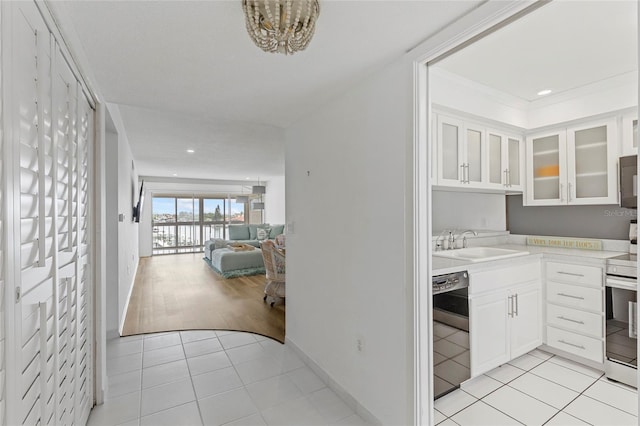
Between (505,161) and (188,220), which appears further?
(188,220)

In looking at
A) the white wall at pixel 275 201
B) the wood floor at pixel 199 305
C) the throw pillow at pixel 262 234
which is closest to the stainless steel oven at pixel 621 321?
the wood floor at pixel 199 305

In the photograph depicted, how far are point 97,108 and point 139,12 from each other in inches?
44.1

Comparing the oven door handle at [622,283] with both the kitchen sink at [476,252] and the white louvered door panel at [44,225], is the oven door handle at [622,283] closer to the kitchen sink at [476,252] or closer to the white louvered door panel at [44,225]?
the kitchen sink at [476,252]

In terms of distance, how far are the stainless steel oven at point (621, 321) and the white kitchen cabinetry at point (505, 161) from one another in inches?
41.5

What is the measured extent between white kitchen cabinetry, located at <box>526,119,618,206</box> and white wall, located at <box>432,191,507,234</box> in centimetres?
37

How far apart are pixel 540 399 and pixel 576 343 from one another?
792 mm

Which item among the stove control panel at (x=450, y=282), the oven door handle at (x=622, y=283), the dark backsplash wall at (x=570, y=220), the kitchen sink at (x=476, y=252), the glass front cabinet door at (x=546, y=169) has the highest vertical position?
the glass front cabinet door at (x=546, y=169)

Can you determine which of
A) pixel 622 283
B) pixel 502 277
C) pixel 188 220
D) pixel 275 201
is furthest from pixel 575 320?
pixel 188 220

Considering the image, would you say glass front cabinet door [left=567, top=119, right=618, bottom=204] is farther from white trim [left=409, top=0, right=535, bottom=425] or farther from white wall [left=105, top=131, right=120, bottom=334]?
white wall [left=105, top=131, right=120, bottom=334]

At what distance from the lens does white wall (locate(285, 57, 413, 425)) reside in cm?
174

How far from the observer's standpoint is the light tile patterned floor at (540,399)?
76.7 inches

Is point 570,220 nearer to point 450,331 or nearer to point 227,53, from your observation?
point 450,331

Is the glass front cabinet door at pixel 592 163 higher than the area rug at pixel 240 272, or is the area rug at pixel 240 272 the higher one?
the glass front cabinet door at pixel 592 163

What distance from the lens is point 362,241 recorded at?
204 cm
